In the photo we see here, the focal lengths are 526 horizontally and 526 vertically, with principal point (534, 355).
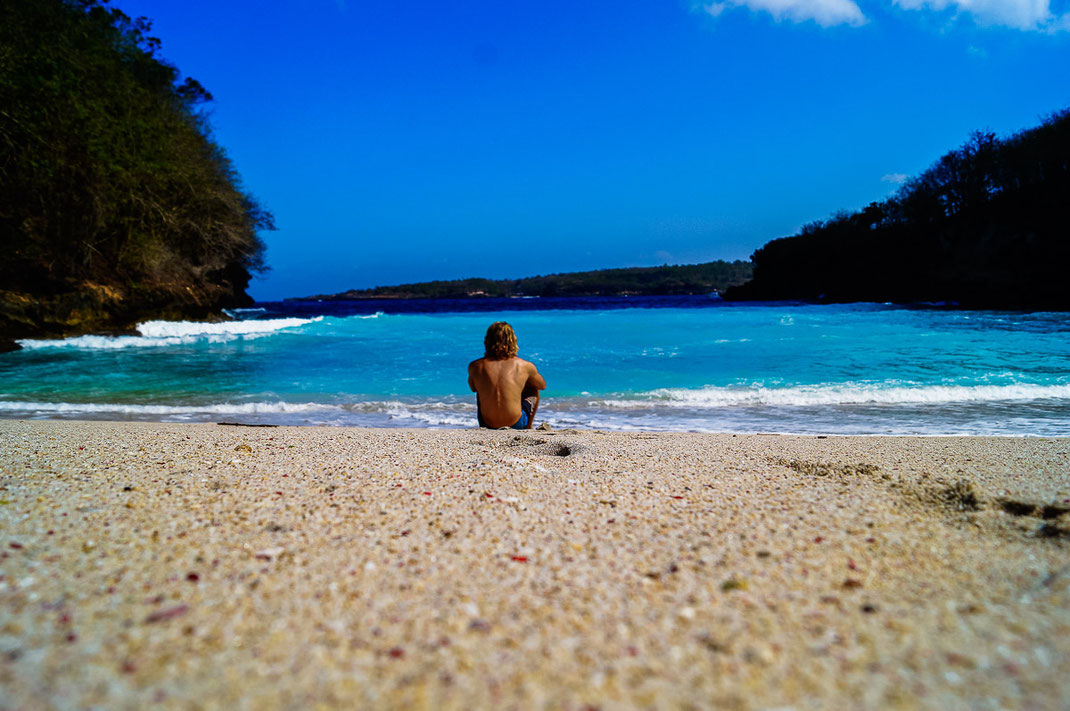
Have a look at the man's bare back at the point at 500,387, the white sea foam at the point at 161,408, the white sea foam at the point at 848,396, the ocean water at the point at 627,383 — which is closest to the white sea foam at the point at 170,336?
the ocean water at the point at 627,383

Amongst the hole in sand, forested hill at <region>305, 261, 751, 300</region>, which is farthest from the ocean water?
forested hill at <region>305, 261, 751, 300</region>

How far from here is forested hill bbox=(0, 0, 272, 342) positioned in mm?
16703

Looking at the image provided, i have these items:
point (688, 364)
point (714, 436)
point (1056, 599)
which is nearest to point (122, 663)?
point (1056, 599)

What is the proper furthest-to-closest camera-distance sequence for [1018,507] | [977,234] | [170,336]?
[977,234] → [170,336] → [1018,507]

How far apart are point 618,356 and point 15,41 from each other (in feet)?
68.3

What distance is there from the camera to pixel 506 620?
1.52 meters

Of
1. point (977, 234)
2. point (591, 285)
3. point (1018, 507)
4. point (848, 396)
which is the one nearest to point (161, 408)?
point (1018, 507)

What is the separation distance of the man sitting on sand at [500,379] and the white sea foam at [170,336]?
1629 centimetres

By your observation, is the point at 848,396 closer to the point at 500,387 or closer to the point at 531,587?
the point at 500,387

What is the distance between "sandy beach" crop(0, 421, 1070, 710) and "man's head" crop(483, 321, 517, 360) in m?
2.24

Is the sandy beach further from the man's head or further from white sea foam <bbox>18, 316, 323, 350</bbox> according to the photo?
white sea foam <bbox>18, 316, 323, 350</bbox>

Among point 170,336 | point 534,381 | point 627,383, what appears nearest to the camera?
point 534,381

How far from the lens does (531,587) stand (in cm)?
172

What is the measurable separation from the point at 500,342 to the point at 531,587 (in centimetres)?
373
